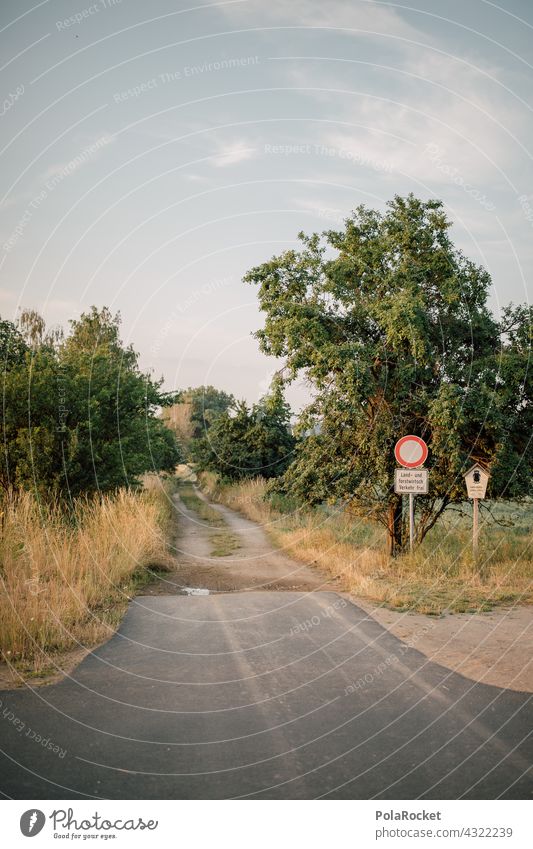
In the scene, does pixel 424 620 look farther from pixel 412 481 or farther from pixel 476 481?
pixel 476 481

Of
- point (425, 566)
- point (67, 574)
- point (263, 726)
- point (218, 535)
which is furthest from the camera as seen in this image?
point (218, 535)

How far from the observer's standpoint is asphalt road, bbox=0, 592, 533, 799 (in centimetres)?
342

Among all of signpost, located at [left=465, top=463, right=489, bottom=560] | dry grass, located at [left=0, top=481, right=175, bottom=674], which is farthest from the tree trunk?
dry grass, located at [left=0, top=481, right=175, bottom=674]

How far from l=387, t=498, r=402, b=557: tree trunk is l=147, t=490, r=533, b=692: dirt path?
2067 mm

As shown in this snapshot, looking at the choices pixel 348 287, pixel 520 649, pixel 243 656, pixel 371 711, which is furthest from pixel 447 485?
pixel 371 711

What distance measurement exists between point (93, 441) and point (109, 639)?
25.5 ft

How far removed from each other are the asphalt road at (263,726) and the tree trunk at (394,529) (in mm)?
6146

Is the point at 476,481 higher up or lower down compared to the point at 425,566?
higher up

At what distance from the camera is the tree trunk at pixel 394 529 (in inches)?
494

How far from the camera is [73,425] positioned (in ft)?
43.8

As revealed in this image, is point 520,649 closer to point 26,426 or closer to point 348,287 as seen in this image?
point 348,287

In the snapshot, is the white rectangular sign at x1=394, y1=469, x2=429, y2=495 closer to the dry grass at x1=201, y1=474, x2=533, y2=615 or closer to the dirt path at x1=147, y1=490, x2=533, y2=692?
the dry grass at x1=201, y1=474, x2=533, y2=615

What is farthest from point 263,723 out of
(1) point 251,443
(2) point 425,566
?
(1) point 251,443

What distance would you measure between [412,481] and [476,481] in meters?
1.15
